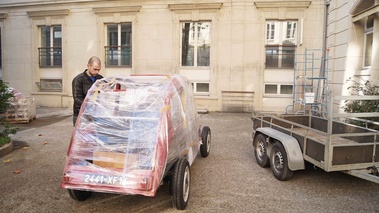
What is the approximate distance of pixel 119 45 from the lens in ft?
49.3

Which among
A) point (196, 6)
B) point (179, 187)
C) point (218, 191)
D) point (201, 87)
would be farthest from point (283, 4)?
point (179, 187)

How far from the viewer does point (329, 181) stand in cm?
498

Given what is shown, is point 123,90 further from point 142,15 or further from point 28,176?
point 142,15

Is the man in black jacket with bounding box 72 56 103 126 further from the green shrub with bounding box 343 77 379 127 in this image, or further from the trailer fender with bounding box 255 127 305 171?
the green shrub with bounding box 343 77 379 127

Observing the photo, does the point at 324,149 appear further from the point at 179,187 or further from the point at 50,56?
the point at 50,56

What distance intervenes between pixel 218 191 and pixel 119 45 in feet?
39.3

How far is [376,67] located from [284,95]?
5161 mm

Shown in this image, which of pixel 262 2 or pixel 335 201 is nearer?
pixel 335 201

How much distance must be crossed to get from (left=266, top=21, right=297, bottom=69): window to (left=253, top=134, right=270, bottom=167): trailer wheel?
27.8 ft

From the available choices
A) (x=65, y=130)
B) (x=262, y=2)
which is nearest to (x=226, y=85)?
(x=262, y=2)

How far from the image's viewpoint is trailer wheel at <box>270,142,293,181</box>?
484 cm

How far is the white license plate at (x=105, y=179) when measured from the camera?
360cm

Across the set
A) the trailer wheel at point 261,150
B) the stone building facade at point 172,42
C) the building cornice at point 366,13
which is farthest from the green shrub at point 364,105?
the stone building facade at point 172,42

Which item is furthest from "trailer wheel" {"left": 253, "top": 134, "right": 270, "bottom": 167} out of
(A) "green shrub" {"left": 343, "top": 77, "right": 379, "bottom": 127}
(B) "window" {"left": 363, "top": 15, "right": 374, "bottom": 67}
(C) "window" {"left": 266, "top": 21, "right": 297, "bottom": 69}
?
(C) "window" {"left": 266, "top": 21, "right": 297, "bottom": 69}
